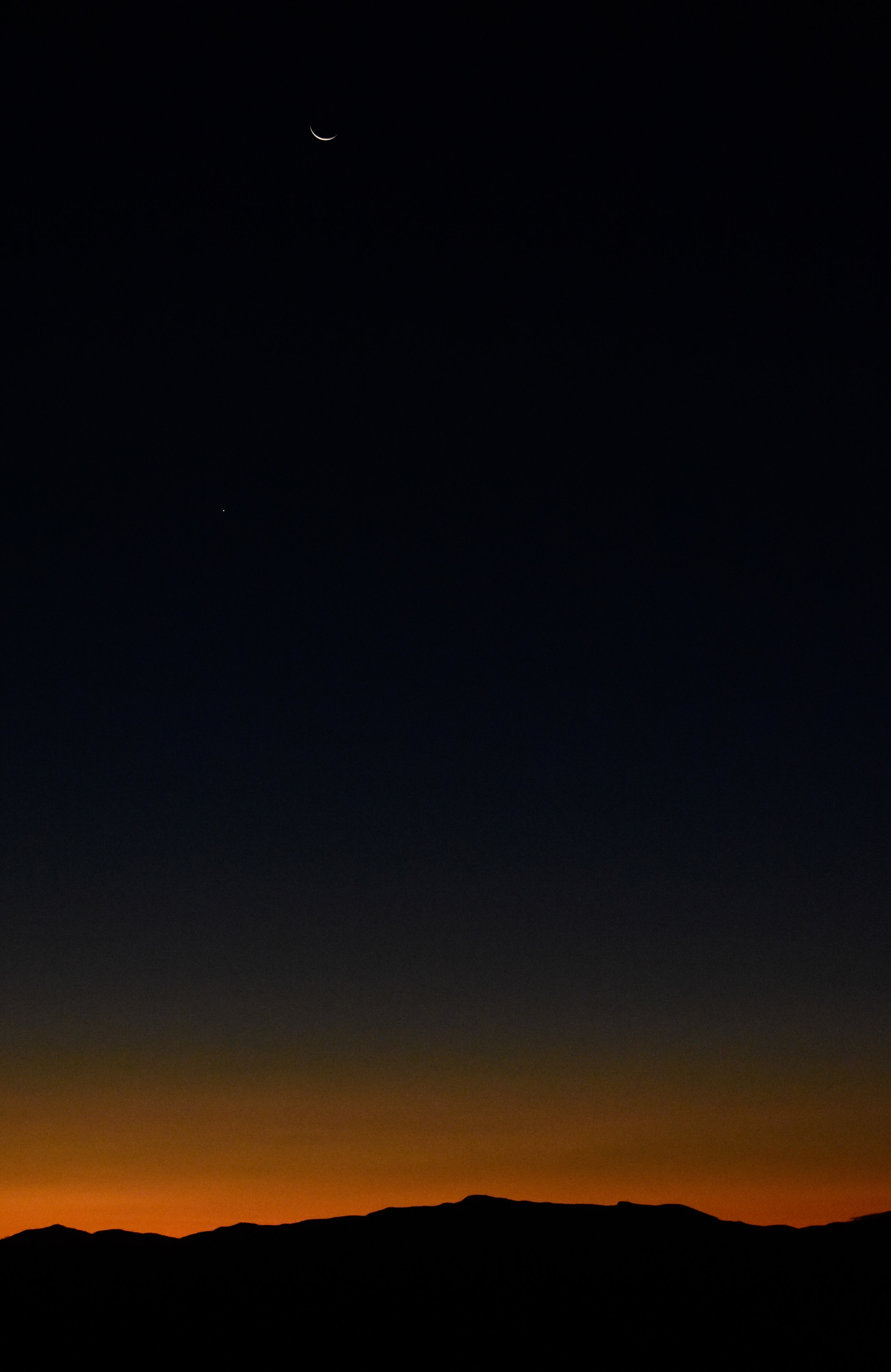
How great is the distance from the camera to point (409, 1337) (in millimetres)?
97000

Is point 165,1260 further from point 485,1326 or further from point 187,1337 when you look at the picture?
point 485,1326

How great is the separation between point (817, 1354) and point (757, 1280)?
16.6 m

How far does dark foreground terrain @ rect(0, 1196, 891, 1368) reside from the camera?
94.1 metres

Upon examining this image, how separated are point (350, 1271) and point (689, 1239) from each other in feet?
117

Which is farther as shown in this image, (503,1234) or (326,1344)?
(503,1234)

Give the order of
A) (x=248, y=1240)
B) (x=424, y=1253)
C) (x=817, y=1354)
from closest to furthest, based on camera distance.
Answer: (x=817, y=1354) → (x=424, y=1253) → (x=248, y=1240)

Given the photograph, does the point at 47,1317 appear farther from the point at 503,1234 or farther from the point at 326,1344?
the point at 503,1234

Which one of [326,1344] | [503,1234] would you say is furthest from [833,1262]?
[326,1344]

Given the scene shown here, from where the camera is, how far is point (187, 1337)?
98.1 meters

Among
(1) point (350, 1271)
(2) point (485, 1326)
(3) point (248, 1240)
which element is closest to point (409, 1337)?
(2) point (485, 1326)

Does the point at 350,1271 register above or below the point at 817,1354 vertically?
above

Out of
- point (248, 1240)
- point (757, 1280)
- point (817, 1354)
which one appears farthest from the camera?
point (248, 1240)

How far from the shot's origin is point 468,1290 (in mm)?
105688

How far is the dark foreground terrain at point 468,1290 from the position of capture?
94125 millimetres
